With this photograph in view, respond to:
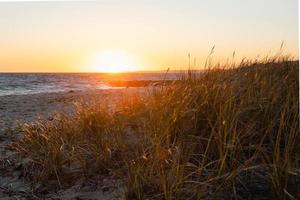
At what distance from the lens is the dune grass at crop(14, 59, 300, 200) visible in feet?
8.08

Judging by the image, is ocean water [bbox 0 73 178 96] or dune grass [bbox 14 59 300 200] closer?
dune grass [bbox 14 59 300 200]

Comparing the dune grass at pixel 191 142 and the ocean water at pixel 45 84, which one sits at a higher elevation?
the dune grass at pixel 191 142

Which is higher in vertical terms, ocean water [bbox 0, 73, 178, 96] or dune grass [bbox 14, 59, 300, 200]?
dune grass [bbox 14, 59, 300, 200]

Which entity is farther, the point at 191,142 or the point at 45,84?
the point at 45,84

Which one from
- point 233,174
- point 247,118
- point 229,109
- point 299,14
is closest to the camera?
point 233,174

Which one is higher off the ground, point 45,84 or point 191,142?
point 191,142

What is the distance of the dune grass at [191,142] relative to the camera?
2463 mm

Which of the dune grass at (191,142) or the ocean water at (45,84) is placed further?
the ocean water at (45,84)

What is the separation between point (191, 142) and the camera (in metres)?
2.98

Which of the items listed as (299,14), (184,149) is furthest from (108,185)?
(299,14)

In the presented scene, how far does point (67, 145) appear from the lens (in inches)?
141

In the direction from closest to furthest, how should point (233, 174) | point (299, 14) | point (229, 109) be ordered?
point (233, 174)
point (299, 14)
point (229, 109)

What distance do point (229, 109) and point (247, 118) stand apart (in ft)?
1.28

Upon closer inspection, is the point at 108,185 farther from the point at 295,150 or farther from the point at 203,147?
the point at 295,150
